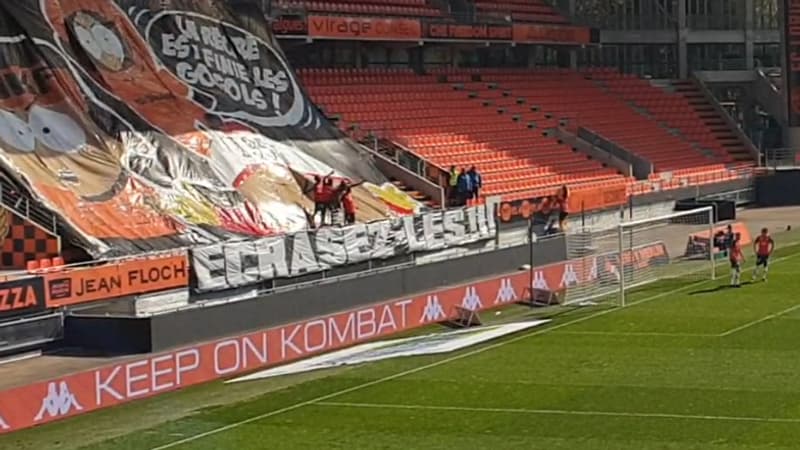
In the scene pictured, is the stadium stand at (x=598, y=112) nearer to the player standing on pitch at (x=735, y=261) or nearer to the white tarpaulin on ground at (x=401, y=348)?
the player standing on pitch at (x=735, y=261)

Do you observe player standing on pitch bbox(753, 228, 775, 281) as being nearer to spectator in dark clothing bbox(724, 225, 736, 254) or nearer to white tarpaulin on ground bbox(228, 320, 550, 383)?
spectator in dark clothing bbox(724, 225, 736, 254)

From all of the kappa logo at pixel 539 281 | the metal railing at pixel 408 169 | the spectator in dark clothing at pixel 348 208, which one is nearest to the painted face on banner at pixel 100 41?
the spectator in dark clothing at pixel 348 208

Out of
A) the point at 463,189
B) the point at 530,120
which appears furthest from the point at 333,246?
the point at 530,120

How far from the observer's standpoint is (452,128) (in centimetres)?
4688

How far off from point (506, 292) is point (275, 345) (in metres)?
8.18

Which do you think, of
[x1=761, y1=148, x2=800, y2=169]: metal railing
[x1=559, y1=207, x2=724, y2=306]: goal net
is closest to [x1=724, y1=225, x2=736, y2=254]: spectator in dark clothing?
[x1=559, y1=207, x2=724, y2=306]: goal net

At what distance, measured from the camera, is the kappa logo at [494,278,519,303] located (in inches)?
1293

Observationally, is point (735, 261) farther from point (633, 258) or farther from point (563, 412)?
point (563, 412)

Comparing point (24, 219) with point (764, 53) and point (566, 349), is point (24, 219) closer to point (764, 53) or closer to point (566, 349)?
point (566, 349)

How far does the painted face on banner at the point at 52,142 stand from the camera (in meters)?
30.4

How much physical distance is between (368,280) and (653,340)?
5866 mm

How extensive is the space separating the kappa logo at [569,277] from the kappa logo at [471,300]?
125 inches

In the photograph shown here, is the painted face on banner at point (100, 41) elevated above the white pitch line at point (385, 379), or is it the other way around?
the painted face on banner at point (100, 41)

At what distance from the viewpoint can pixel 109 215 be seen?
30328mm
